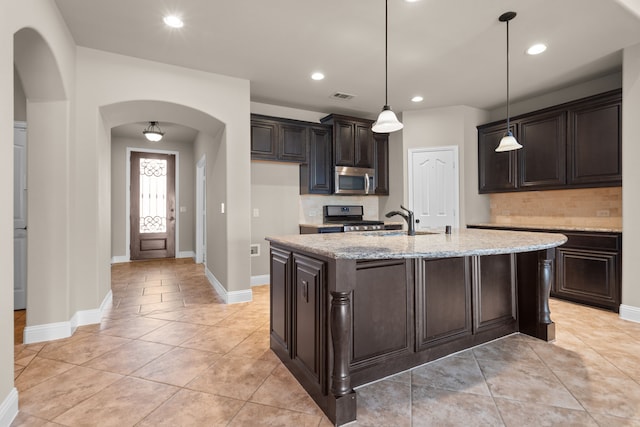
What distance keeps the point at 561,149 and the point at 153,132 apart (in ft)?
19.9

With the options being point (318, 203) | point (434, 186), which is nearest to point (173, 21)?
point (318, 203)

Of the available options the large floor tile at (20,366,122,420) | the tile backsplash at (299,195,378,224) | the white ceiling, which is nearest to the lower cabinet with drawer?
the white ceiling

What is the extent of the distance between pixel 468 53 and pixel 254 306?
3525 mm

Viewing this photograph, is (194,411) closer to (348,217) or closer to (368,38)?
(368,38)

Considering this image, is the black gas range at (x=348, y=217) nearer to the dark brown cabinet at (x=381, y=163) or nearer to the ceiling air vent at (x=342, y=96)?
the dark brown cabinet at (x=381, y=163)

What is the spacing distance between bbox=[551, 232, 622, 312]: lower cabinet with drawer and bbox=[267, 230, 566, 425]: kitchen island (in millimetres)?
1321

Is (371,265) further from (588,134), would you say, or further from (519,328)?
(588,134)

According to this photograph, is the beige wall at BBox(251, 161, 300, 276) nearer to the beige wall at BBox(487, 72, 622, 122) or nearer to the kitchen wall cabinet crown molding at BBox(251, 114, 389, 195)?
the kitchen wall cabinet crown molding at BBox(251, 114, 389, 195)

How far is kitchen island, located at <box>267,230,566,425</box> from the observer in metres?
1.69

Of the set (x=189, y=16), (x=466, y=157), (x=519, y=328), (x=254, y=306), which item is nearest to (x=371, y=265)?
(x=519, y=328)

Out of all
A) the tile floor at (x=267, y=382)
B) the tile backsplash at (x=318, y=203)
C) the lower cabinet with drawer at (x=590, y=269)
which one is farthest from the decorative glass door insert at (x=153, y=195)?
the lower cabinet with drawer at (x=590, y=269)

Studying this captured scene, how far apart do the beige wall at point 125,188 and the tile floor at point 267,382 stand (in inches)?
168

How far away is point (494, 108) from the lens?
204 inches

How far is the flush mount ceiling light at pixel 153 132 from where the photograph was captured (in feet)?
18.5
